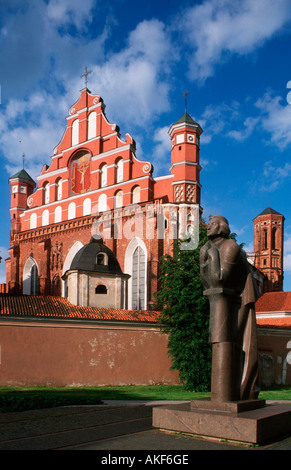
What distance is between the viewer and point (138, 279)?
3062 centimetres

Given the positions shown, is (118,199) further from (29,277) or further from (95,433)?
(95,433)

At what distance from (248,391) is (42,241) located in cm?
2989

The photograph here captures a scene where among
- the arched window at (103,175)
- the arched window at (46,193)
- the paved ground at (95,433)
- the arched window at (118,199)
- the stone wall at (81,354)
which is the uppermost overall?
the arched window at (103,175)

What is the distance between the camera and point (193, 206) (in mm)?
30422

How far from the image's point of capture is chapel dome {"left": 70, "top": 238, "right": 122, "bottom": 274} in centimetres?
2633

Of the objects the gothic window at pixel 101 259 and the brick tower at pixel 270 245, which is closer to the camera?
the gothic window at pixel 101 259

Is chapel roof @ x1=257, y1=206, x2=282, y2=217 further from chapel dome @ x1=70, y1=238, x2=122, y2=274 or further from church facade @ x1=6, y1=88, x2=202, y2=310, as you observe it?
chapel dome @ x1=70, y1=238, x2=122, y2=274

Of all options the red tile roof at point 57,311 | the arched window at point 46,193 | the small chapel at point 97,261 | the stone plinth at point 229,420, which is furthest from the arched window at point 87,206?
the stone plinth at point 229,420

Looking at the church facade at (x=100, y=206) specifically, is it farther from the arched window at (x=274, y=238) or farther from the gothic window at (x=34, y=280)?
the arched window at (x=274, y=238)

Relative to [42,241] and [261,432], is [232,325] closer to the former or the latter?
[261,432]

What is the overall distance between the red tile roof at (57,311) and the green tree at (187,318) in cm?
183

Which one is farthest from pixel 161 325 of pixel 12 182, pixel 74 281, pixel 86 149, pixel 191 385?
pixel 12 182

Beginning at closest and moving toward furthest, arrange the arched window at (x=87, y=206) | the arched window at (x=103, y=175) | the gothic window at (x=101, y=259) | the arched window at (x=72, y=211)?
the gothic window at (x=101, y=259) → the arched window at (x=87, y=206) → the arched window at (x=103, y=175) → the arched window at (x=72, y=211)

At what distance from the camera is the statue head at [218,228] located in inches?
306
